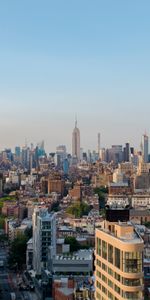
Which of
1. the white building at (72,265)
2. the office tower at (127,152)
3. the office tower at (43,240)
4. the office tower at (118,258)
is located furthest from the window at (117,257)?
the office tower at (127,152)

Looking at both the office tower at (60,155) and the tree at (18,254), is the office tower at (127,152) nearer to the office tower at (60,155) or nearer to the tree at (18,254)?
the office tower at (60,155)

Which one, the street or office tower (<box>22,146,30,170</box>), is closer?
the street

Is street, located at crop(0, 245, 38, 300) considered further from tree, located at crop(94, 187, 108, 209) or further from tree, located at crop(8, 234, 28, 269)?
tree, located at crop(94, 187, 108, 209)

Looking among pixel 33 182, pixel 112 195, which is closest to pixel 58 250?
pixel 112 195

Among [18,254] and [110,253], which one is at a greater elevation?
[110,253]

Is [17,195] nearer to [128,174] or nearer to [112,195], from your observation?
[112,195]

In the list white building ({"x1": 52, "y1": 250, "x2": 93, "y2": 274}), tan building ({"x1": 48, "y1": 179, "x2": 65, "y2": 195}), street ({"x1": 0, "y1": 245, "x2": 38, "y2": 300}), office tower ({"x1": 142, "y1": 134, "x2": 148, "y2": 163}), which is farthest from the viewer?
office tower ({"x1": 142, "y1": 134, "x2": 148, "y2": 163})

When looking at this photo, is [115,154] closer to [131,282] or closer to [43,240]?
[43,240]

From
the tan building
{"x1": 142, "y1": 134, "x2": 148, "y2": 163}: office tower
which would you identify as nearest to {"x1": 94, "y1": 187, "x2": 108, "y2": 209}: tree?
the tan building

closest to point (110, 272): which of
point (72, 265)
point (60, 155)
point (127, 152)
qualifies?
point (72, 265)
